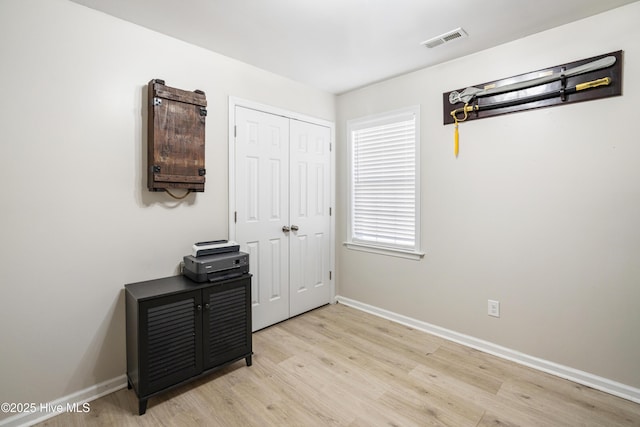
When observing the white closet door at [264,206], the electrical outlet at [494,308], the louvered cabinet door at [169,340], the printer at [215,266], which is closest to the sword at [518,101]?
the electrical outlet at [494,308]

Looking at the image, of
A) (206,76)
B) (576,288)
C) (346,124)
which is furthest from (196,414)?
(346,124)

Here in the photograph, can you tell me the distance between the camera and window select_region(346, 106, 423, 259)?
3084mm

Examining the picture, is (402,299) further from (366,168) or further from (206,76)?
(206,76)

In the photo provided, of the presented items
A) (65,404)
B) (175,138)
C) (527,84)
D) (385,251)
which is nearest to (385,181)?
(385,251)

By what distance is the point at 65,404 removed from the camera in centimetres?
192

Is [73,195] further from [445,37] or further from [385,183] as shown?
[445,37]

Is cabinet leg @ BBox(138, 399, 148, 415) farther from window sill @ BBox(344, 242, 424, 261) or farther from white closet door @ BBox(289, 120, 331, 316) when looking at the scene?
window sill @ BBox(344, 242, 424, 261)

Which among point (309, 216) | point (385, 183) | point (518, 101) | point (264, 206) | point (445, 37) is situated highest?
point (445, 37)

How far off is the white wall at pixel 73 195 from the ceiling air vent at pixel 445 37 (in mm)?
1944

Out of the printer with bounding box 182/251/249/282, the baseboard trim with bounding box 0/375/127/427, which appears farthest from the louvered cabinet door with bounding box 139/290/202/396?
the baseboard trim with bounding box 0/375/127/427

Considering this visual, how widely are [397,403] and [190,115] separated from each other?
2.51 metres

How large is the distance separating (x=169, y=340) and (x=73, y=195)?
3.66 ft

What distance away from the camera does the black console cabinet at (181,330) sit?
187cm

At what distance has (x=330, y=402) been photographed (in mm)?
1988
